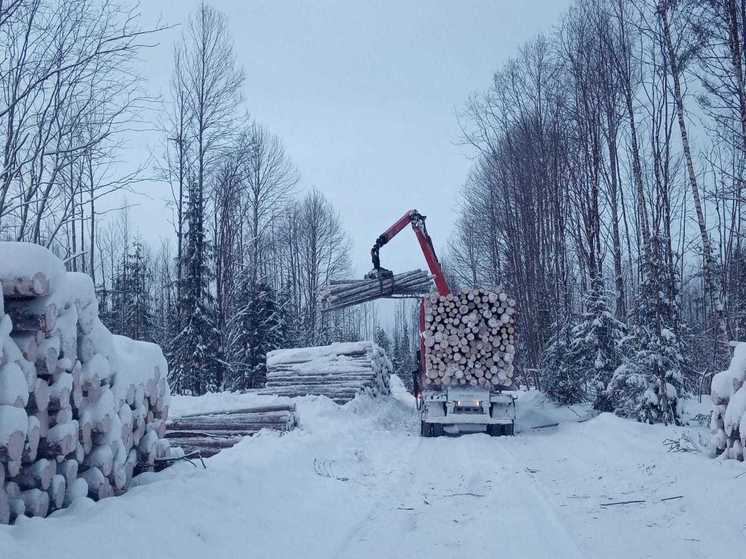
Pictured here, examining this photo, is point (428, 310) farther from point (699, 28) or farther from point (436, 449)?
point (699, 28)

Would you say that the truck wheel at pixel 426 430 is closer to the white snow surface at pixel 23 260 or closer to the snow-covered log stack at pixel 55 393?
the snow-covered log stack at pixel 55 393

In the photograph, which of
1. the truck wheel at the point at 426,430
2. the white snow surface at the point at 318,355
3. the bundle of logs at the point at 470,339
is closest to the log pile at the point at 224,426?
the truck wheel at the point at 426,430

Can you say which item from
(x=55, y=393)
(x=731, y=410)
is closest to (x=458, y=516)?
(x=731, y=410)

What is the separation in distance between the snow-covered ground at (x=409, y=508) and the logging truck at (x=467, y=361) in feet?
10.2

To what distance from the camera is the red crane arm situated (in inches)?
649

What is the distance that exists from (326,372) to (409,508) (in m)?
11.1

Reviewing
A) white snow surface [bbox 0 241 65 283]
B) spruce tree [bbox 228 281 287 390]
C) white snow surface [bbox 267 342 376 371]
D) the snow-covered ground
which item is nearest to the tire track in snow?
the snow-covered ground

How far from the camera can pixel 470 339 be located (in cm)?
1485

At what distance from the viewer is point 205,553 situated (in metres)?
4.78

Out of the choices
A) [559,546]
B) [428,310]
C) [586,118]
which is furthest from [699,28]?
[559,546]

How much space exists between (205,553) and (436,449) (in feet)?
25.4

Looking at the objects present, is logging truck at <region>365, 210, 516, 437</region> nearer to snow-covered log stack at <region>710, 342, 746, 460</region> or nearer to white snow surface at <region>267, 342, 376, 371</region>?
white snow surface at <region>267, 342, 376, 371</region>

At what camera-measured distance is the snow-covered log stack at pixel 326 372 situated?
1720cm

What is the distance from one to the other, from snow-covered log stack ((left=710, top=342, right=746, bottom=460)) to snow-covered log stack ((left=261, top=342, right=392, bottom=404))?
971 cm
